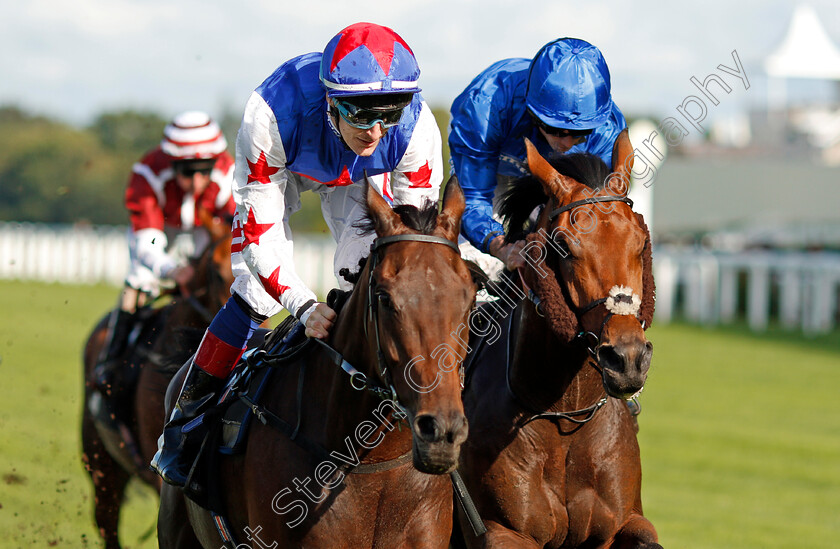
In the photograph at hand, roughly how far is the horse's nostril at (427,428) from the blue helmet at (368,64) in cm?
110

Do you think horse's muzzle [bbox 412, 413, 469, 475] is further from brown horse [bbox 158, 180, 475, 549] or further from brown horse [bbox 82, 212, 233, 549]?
brown horse [bbox 82, 212, 233, 549]

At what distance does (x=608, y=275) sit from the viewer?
3.23 metres

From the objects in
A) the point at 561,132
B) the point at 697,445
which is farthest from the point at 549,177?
the point at 697,445

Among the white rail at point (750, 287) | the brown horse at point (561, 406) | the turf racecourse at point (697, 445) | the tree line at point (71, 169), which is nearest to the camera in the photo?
the brown horse at point (561, 406)

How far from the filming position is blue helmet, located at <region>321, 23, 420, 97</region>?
3182 millimetres

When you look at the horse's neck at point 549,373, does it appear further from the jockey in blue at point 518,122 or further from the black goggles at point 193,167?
the black goggles at point 193,167

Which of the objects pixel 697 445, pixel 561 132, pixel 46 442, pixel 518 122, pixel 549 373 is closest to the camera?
pixel 549 373

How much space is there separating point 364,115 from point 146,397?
3.02 meters

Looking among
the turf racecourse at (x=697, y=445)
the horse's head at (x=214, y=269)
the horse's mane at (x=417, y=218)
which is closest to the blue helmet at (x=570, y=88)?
the horse's mane at (x=417, y=218)

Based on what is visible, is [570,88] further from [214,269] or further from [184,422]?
[214,269]

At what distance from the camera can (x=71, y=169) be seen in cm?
3247

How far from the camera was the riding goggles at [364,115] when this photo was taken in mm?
3242

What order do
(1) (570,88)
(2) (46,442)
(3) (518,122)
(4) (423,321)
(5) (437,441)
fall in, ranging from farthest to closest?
(2) (46,442), (3) (518,122), (1) (570,88), (4) (423,321), (5) (437,441)

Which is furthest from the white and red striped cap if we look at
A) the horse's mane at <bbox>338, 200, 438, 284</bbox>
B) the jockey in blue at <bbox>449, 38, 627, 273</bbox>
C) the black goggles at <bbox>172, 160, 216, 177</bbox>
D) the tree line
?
the tree line
